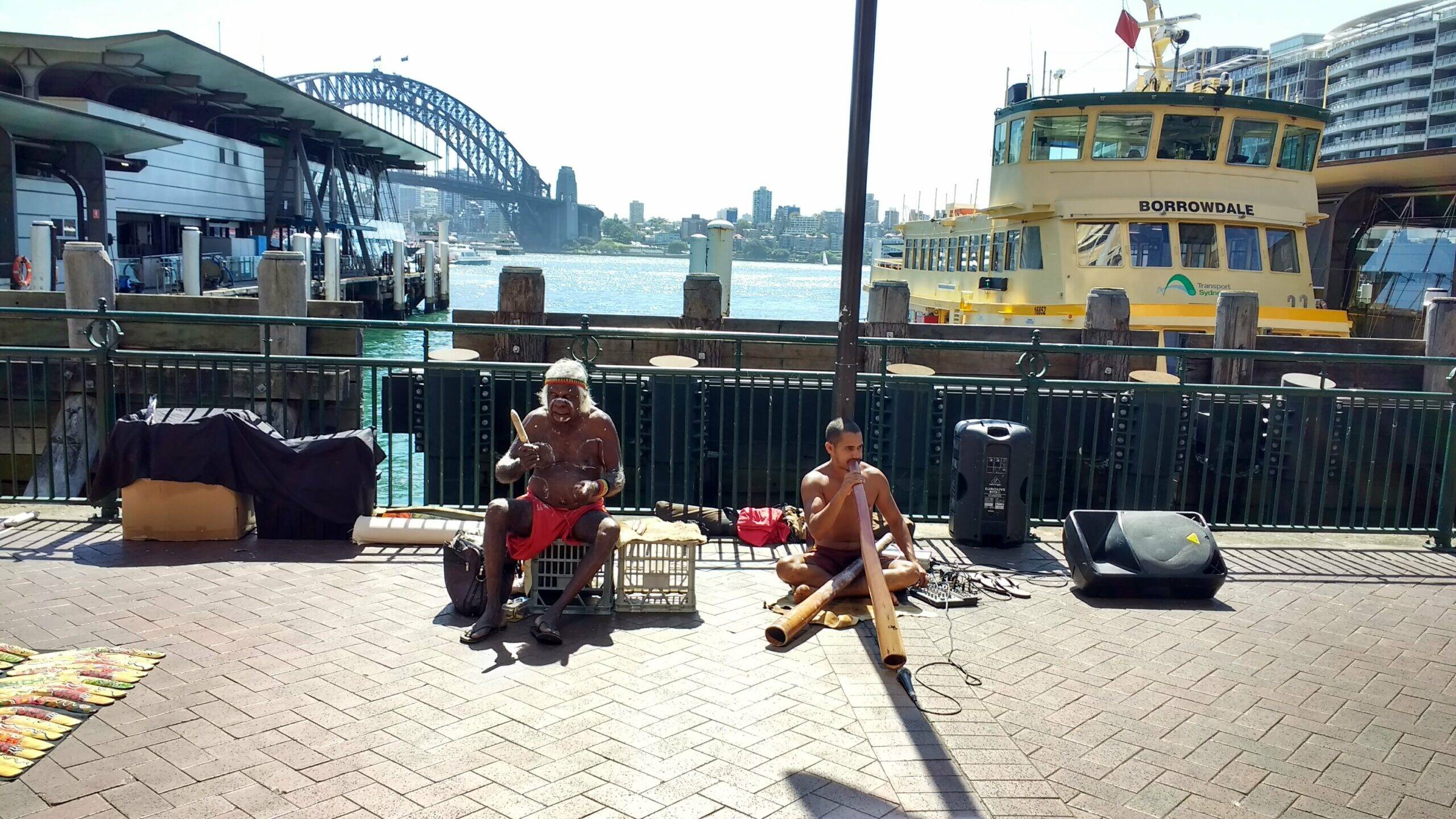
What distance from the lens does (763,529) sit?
7.64 meters

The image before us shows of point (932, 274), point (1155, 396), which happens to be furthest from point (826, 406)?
point (932, 274)

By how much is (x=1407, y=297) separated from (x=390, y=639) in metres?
24.6

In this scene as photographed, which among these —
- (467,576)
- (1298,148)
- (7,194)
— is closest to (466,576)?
(467,576)

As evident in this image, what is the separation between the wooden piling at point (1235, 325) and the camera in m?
13.3

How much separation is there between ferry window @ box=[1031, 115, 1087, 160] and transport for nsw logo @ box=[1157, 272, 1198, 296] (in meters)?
2.65

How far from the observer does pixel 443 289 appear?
6856 centimetres

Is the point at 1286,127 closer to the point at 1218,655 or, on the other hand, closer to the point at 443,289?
the point at 1218,655

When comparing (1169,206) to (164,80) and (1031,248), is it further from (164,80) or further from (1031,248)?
(164,80)

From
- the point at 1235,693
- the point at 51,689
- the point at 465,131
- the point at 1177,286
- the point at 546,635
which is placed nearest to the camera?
the point at 51,689

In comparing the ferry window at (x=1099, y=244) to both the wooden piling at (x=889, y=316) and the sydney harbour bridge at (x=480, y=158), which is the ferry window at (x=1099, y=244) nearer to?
the wooden piling at (x=889, y=316)

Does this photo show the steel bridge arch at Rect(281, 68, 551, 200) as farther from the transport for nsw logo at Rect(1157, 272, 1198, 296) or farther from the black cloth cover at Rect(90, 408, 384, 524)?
the black cloth cover at Rect(90, 408, 384, 524)

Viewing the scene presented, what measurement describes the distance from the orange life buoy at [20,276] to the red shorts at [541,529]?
2753 centimetres

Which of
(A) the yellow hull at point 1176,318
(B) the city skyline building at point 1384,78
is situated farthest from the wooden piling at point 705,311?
(B) the city skyline building at point 1384,78

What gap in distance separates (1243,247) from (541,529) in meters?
15.9
